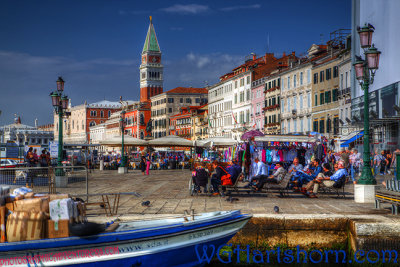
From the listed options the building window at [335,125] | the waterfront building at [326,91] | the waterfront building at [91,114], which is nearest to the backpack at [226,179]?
the waterfront building at [326,91]

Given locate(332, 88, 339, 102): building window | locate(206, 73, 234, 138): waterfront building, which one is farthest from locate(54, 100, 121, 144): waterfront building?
locate(332, 88, 339, 102): building window

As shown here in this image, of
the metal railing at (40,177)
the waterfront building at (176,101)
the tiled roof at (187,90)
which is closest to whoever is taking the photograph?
the metal railing at (40,177)

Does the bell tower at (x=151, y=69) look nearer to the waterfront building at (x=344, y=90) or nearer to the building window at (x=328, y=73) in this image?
the building window at (x=328, y=73)

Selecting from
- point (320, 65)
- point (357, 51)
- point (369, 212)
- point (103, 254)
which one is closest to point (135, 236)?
point (103, 254)

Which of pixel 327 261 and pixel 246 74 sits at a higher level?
pixel 246 74

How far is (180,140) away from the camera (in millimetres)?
37062

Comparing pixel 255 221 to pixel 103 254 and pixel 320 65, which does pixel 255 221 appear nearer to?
pixel 103 254

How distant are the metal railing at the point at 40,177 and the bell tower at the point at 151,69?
5229 inches

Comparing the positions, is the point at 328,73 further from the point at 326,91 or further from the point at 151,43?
the point at 151,43

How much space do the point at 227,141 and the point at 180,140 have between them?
363 centimetres

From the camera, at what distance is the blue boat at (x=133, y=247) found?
749 centimetres

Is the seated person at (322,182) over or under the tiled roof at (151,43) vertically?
under

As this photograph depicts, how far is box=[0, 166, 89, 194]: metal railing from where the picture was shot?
12055 mm

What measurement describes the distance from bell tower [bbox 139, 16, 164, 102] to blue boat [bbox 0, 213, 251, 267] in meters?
139
